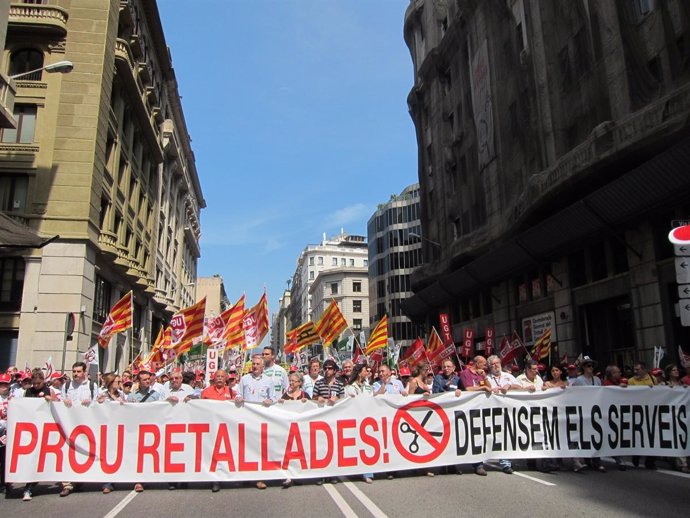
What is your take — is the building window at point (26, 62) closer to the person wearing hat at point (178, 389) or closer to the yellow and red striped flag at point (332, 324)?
the yellow and red striped flag at point (332, 324)

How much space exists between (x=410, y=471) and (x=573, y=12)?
21417 mm

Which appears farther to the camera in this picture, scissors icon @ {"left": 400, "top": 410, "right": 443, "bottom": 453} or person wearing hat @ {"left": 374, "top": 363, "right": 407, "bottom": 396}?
person wearing hat @ {"left": 374, "top": 363, "right": 407, "bottom": 396}

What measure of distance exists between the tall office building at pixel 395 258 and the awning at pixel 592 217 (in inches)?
1785

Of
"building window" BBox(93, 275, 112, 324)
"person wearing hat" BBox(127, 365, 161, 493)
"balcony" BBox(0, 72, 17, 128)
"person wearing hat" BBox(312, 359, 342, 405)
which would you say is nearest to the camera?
"person wearing hat" BBox(127, 365, 161, 493)

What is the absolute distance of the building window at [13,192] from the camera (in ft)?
82.0

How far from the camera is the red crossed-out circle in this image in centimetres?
915

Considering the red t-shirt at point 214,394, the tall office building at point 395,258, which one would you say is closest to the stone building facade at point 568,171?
the red t-shirt at point 214,394

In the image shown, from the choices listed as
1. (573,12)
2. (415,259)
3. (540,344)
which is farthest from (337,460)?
(415,259)

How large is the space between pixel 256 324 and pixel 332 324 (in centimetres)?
346

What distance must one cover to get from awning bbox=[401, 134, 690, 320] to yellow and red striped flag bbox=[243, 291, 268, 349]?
11.9 metres

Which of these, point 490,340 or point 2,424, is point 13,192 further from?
point 490,340

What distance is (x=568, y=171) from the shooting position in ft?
69.6

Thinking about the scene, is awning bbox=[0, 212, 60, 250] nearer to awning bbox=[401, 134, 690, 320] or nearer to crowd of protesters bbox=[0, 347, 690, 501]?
crowd of protesters bbox=[0, 347, 690, 501]

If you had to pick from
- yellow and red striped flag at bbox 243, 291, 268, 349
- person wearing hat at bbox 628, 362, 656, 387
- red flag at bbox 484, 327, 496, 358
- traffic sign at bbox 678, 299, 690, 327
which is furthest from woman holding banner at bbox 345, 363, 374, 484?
red flag at bbox 484, 327, 496, 358
